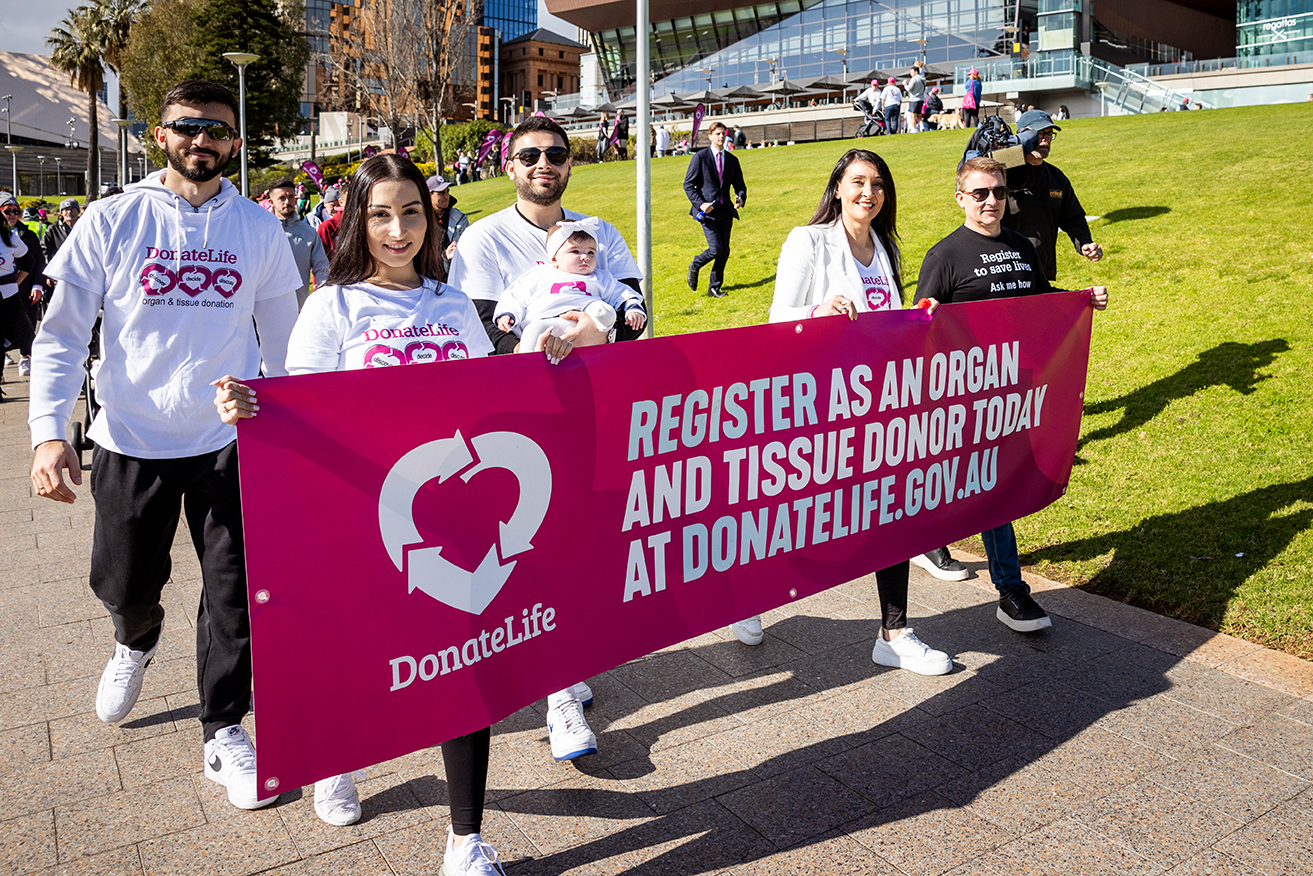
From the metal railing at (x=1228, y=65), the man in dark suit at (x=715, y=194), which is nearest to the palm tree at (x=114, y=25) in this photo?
the metal railing at (x=1228, y=65)

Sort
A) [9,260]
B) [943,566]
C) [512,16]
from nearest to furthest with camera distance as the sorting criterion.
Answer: [943,566]
[9,260]
[512,16]

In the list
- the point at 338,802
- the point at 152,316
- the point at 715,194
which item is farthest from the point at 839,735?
the point at 715,194

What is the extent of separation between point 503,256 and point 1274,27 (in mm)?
54473

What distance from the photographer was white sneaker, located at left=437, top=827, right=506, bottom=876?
9.05ft

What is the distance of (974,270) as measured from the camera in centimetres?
467

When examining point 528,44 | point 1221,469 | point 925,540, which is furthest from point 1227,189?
point 528,44

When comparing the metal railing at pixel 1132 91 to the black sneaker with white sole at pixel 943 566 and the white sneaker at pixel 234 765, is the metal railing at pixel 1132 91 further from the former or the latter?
the white sneaker at pixel 234 765

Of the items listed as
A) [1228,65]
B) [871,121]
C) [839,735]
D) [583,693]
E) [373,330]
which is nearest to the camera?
[373,330]

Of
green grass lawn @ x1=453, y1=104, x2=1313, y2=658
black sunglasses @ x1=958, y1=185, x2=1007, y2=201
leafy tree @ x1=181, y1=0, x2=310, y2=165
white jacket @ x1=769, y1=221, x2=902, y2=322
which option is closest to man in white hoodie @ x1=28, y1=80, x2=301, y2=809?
white jacket @ x1=769, y1=221, x2=902, y2=322

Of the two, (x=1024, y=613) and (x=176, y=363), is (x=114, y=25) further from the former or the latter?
(x=1024, y=613)

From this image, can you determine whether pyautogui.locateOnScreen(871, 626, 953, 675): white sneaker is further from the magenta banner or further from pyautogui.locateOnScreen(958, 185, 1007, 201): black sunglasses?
pyautogui.locateOnScreen(958, 185, 1007, 201): black sunglasses

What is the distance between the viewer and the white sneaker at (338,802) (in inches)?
124

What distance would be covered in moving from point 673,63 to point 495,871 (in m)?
77.2

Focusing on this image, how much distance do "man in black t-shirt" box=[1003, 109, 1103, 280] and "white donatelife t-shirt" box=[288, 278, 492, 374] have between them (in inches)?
205
